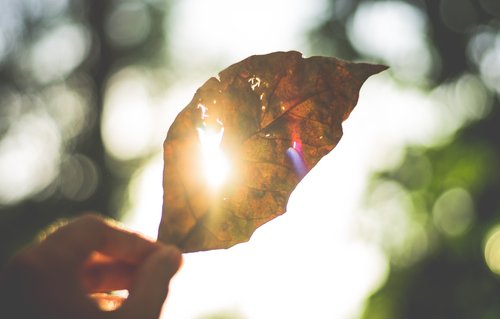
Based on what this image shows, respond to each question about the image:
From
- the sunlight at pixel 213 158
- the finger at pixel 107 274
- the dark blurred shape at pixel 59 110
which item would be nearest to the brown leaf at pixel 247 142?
the sunlight at pixel 213 158

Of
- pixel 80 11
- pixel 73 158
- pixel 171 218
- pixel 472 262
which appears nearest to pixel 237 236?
pixel 171 218

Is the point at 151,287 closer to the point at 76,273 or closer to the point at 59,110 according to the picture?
the point at 76,273

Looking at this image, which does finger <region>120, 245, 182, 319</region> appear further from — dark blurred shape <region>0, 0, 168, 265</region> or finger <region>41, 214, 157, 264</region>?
dark blurred shape <region>0, 0, 168, 265</region>

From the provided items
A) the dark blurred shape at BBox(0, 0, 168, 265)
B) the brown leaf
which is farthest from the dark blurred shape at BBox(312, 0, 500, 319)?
the brown leaf

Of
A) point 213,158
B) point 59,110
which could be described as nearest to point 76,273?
point 213,158

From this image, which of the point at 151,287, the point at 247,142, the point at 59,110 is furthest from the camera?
the point at 59,110
